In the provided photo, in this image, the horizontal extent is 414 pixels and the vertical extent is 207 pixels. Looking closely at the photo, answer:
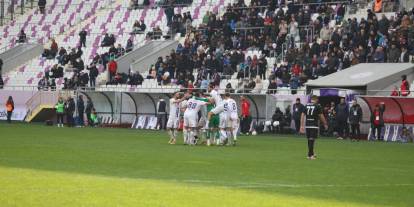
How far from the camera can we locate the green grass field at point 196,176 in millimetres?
16891

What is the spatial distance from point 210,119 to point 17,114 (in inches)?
1154

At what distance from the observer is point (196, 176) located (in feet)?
70.9

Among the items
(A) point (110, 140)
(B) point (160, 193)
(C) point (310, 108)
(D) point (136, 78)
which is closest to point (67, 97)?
(D) point (136, 78)

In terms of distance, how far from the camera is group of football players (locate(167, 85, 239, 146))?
118 ft

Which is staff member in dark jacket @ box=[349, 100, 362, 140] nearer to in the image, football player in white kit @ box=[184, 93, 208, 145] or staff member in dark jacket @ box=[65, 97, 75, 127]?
football player in white kit @ box=[184, 93, 208, 145]

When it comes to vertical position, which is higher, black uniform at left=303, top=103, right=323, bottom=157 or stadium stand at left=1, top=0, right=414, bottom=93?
stadium stand at left=1, top=0, right=414, bottom=93

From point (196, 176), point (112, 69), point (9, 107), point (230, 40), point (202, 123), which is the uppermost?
point (230, 40)

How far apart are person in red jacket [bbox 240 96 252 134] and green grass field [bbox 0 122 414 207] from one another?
13870 millimetres

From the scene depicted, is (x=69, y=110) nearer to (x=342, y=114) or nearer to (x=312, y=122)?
(x=342, y=114)

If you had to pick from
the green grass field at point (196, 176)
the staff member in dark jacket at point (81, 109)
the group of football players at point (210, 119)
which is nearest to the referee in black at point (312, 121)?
the green grass field at point (196, 176)

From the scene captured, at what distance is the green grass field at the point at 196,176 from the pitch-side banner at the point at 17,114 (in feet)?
92.0

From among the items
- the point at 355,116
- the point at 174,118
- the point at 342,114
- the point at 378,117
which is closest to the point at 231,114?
the point at 174,118

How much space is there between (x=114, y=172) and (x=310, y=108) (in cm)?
872

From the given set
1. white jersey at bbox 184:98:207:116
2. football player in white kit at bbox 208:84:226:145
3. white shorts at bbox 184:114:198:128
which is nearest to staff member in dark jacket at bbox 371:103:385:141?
football player in white kit at bbox 208:84:226:145
